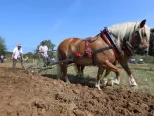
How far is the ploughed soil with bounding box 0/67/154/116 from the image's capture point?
4363mm

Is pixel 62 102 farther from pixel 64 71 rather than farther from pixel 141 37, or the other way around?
pixel 64 71

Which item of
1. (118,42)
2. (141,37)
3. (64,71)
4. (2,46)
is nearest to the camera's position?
(141,37)

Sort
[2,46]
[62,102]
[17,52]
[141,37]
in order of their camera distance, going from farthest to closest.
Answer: [2,46], [17,52], [141,37], [62,102]

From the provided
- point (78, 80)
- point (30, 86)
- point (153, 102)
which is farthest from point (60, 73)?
point (153, 102)

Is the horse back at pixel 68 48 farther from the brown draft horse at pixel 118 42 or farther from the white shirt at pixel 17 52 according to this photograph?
the white shirt at pixel 17 52

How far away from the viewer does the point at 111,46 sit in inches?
287

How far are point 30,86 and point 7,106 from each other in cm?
132

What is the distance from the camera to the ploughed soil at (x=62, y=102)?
4.36 m

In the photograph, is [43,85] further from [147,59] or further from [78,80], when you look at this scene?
[147,59]

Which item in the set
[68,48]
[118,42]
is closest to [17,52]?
[68,48]

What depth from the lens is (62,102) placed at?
4840 millimetres

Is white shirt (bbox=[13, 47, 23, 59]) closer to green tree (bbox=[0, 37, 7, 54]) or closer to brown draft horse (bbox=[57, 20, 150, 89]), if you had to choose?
brown draft horse (bbox=[57, 20, 150, 89])

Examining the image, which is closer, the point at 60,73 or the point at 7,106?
the point at 7,106

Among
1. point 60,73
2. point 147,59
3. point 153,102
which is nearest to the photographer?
point 153,102
